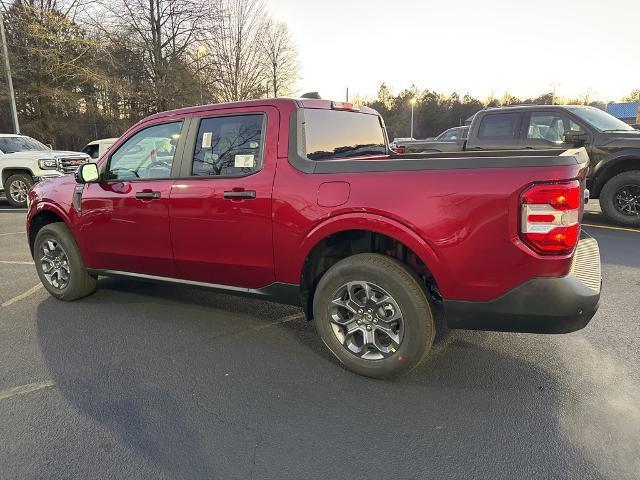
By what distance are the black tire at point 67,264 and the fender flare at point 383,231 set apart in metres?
2.72

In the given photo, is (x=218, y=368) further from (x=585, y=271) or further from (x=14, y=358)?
(x=585, y=271)

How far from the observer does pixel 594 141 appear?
7453 mm

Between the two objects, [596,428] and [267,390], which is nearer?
[596,428]

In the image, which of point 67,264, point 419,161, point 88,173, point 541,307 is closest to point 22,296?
point 67,264

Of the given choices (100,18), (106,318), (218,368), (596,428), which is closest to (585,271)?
(596,428)

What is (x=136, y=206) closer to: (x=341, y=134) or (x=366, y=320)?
(x=341, y=134)

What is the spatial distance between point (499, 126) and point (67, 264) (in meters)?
7.18

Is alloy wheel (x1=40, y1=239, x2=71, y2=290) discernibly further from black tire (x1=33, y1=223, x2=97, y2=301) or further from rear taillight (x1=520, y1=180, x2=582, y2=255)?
rear taillight (x1=520, y1=180, x2=582, y2=255)

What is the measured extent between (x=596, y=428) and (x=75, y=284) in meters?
4.46

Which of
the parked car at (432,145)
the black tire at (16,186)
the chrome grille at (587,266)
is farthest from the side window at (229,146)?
the black tire at (16,186)

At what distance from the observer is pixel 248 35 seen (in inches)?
1347

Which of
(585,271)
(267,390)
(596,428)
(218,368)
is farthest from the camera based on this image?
(218,368)

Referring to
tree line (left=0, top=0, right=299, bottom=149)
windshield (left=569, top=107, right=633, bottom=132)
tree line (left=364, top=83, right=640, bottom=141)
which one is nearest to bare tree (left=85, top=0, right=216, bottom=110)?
tree line (left=0, top=0, right=299, bottom=149)

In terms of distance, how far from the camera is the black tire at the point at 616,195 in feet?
24.2
